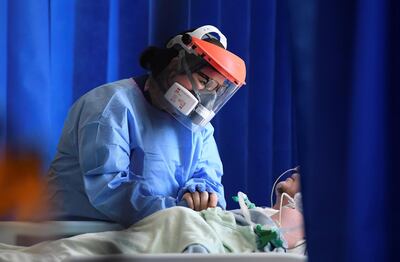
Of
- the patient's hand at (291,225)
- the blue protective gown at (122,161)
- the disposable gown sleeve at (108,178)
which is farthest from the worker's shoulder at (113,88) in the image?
the patient's hand at (291,225)

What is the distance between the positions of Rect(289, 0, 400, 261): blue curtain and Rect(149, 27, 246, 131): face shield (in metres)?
0.77

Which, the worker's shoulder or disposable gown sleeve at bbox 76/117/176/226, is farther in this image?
the worker's shoulder

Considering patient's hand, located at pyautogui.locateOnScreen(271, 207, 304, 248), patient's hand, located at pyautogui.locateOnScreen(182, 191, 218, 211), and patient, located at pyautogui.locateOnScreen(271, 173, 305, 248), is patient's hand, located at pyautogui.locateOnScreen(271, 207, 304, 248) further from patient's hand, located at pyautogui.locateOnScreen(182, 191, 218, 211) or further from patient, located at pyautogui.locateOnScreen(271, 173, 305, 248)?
patient's hand, located at pyautogui.locateOnScreen(182, 191, 218, 211)

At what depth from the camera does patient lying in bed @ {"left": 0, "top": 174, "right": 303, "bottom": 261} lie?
1.01 meters

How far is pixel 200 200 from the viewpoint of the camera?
1.37m

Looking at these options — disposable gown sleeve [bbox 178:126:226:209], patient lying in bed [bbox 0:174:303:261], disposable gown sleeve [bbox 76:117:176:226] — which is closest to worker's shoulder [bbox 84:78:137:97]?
disposable gown sleeve [bbox 76:117:176:226]

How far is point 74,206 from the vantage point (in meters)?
1.39

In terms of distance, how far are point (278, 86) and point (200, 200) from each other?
2.23 feet

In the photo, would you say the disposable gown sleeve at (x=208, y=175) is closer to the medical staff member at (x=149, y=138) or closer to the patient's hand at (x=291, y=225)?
the medical staff member at (x=149, y=138)

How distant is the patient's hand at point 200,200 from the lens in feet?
4.44

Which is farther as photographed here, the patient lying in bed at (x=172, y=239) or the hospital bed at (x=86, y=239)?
the patient lying in bed at (x=172, y=239)

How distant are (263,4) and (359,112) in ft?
4.08

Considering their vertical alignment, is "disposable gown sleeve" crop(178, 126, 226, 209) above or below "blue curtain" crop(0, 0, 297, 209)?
below

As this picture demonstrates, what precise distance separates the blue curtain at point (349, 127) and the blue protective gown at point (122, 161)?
0.65 m
